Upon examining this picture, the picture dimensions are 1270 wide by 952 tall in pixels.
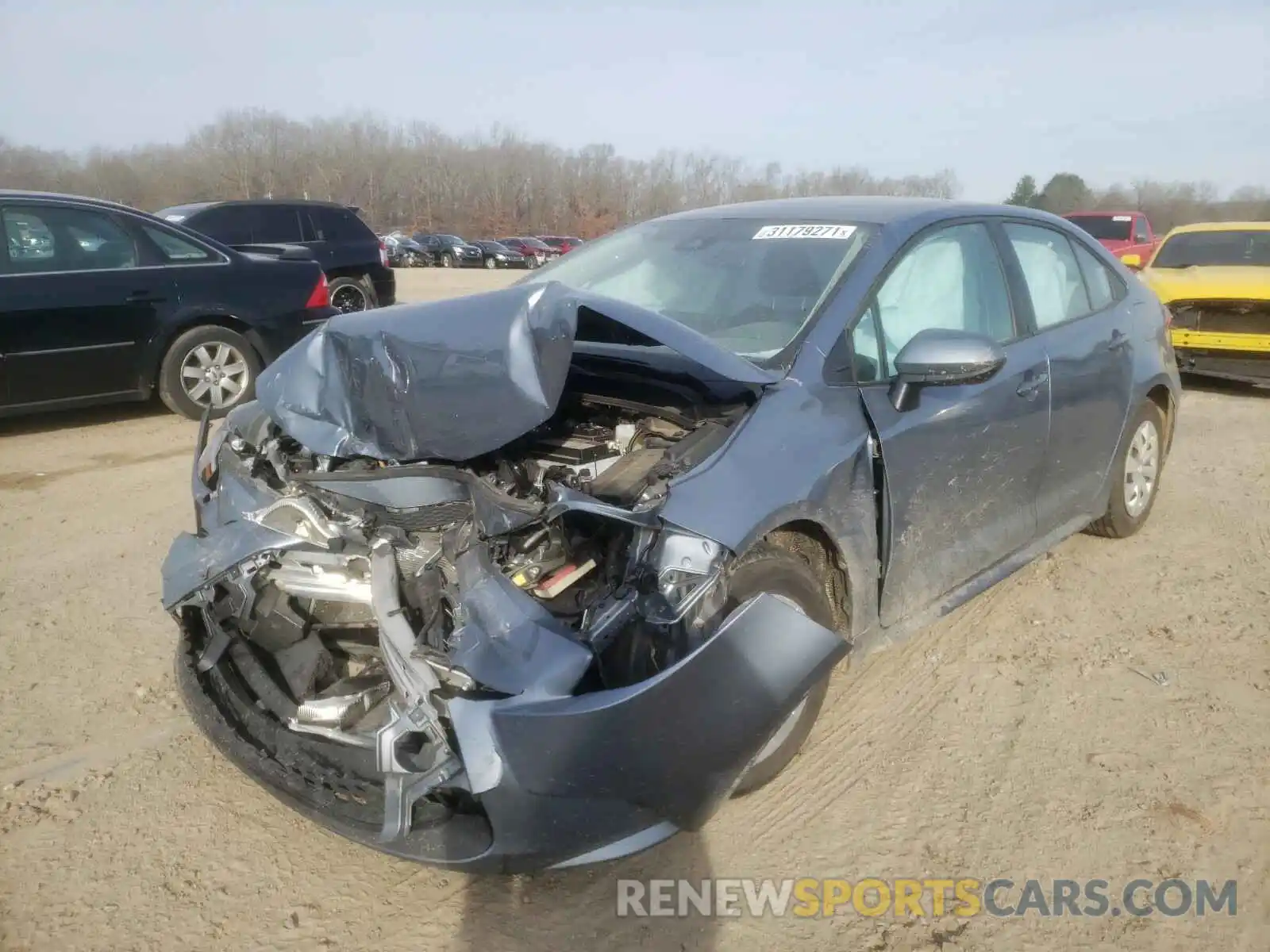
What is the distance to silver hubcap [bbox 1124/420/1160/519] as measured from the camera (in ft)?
15.2

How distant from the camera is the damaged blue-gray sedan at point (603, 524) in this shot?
2.17 m

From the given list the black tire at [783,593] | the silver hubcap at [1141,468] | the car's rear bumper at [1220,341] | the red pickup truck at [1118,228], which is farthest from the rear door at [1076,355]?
the red pickup truck at [1118,228]

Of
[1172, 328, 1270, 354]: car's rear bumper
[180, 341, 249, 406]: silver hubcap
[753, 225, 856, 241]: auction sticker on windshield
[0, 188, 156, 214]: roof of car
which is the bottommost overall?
[180, 341, 249, 406]: silver hubcap

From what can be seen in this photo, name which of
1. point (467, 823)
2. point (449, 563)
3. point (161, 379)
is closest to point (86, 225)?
point (161, 379)

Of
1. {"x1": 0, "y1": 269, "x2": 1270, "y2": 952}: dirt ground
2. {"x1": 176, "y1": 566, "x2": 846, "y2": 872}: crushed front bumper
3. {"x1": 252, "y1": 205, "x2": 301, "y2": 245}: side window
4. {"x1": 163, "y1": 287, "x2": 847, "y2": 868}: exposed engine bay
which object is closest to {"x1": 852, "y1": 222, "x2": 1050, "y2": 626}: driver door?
{"x1": 0, "y1": 269, "x2": 1270, "y2": 952}: dirt ground

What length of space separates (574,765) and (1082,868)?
1.45 metres

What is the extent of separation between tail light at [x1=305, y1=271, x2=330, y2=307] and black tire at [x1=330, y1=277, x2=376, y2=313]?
4.61 meters

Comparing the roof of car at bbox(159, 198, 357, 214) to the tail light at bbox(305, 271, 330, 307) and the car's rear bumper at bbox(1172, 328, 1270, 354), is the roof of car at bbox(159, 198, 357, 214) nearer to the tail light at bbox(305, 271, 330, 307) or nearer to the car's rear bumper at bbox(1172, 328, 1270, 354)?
the tail light at bbox(305, 271, 330, 307)

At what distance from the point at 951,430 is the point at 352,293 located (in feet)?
36.2

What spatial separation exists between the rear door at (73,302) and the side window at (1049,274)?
18.8 feet

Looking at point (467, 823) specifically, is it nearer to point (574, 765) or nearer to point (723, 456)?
point (574, 765)

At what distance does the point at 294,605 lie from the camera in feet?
9.55

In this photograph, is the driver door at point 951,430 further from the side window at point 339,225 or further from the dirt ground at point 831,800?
the side window at point 339,225

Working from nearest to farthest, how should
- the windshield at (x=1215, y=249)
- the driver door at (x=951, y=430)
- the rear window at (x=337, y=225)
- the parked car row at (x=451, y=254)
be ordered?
1. the driver door at (x=951, y=430)
2. the windshield at (x=1215, y=249)
3. the rear window at (x=337, y=225)
4. the parked car row at (x=451, y=254)
